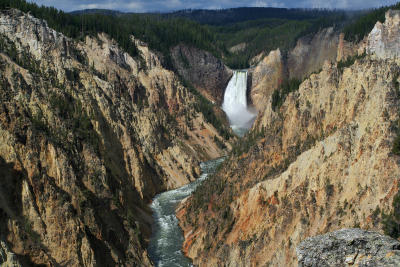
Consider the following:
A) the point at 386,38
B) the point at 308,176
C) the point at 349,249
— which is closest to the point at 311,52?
the point at 386,38

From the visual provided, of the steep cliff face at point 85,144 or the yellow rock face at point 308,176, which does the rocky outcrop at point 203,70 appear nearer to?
the steep cliff face at point 85,144

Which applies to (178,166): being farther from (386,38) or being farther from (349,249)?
(349,249)

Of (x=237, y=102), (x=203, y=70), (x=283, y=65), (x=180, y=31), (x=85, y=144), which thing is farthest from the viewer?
(x=180, y=31)

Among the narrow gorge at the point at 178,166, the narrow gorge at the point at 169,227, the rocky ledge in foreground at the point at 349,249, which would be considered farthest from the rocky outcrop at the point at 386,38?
the rocky ledge in foreground at the point at 349,249

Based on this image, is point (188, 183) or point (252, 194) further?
point (188, 183)

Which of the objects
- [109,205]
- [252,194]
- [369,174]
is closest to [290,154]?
[252,194]

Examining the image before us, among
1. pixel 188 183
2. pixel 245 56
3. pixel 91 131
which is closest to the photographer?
pixel 91 131

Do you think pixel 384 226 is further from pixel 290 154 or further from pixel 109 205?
pixel 109 205
